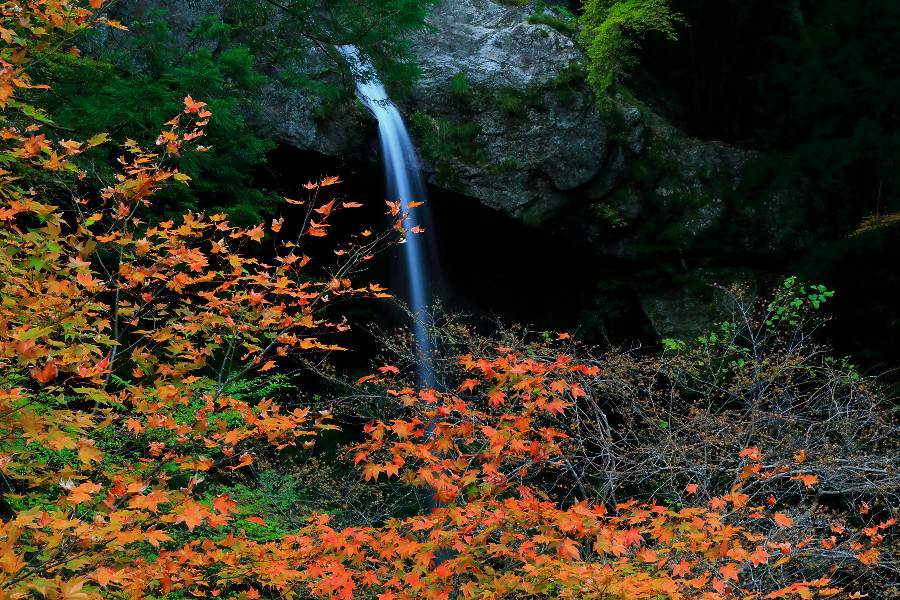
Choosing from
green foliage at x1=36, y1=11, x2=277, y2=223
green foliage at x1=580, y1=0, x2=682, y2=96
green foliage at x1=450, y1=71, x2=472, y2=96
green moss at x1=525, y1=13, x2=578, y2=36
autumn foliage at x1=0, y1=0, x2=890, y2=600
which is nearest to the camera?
autumn foliage at x1=0, y1=0, x2=890, y2=600

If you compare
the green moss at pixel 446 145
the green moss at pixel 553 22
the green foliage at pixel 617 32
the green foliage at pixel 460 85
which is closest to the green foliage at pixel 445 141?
the green moss at pixel 446 145

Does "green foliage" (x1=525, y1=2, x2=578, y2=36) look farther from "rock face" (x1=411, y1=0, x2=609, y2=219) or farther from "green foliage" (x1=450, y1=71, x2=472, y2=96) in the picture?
A: "green foliage" (x1=450, y1=71, x2=472, y2=96)

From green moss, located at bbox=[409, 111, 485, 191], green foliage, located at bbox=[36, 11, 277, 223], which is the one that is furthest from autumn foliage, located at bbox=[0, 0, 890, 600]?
green moss, located at bbox=[409, 111, 485, 191]

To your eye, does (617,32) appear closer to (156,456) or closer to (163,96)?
(163,96)

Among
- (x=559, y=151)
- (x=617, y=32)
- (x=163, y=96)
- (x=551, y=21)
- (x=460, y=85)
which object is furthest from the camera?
(x=551, y=21)

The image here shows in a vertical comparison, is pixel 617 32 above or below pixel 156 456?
above

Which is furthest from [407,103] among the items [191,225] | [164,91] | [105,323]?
[105,323]

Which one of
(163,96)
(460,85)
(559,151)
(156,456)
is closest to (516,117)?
(559,151)

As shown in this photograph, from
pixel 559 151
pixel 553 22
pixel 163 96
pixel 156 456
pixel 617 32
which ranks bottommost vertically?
pixel 156 456

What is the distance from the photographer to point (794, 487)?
215 inches

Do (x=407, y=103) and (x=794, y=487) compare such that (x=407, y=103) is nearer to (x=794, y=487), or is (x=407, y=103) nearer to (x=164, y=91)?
(x=164, y=91)

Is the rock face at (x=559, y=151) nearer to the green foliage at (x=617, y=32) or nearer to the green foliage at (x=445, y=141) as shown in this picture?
the green foliage at (x=445, y=141)

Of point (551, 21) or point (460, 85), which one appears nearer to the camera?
point (460, 85)

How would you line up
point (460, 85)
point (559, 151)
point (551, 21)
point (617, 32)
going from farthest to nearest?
point (551, 21) → point (617, 32) → point (559, 151) → point (460, 85)
